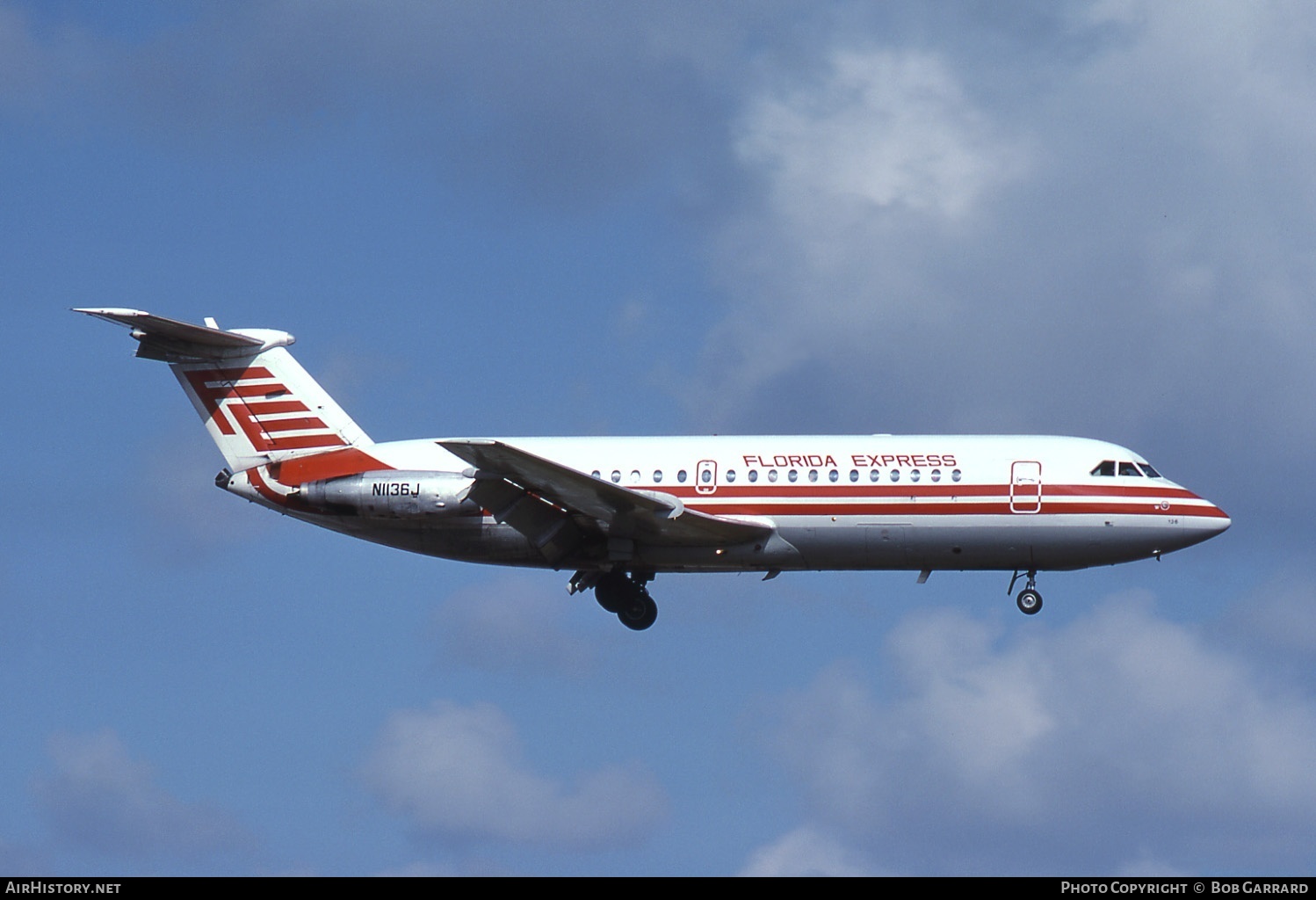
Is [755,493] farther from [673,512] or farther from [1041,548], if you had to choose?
[1041,548]

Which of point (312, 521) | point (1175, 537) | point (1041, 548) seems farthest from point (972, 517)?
point (312, 521)

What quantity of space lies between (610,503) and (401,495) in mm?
5204

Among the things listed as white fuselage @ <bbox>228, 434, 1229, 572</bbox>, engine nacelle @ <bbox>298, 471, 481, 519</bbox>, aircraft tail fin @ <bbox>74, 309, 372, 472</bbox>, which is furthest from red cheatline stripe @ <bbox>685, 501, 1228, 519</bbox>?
aircraft tail fin @ <bbox>74, 309, 372, 472</bbox>

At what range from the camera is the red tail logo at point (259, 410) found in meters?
53.2

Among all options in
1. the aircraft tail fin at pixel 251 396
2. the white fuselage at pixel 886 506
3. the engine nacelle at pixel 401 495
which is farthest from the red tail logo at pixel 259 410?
the white fuselage at pixel 886 506

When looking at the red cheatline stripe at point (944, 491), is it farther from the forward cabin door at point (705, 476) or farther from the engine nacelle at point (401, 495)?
the engine nacelle at point (401, 495)

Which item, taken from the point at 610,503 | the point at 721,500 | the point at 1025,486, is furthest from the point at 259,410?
the point at 1025,486

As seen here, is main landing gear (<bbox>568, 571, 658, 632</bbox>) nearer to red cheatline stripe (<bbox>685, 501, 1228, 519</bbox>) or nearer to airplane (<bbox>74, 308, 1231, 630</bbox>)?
airplane (<bbox>74, 308, 1231, 630</bbox>)

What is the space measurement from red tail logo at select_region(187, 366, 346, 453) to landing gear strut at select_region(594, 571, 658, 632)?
7.69 meters

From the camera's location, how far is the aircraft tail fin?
53094 millimetres

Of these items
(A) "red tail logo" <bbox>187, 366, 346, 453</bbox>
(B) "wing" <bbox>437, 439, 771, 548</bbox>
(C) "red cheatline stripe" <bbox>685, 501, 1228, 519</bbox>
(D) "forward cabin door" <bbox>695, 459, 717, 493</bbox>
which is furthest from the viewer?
(A) "red tail logo" <bbox>187, 366, 346, 453</bbox>

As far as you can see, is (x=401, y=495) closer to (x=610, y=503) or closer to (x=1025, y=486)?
(x=610, y=503)

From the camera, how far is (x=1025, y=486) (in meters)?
49.0

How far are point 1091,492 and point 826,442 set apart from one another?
20.9 ft
